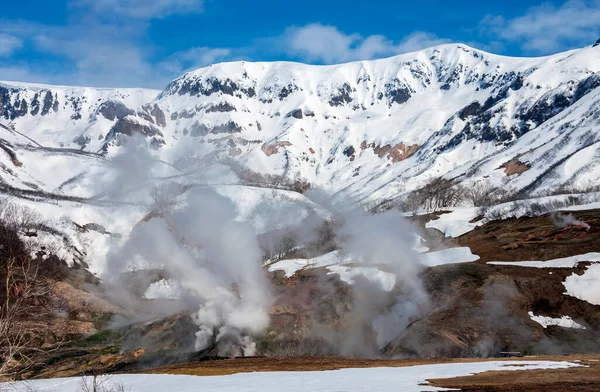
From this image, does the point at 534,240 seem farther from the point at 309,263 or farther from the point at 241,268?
the point at 241,268

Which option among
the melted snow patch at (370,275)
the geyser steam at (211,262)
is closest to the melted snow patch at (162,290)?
the geyser steam at (211,262)

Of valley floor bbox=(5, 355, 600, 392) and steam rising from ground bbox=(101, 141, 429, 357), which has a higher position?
steam rising from ground bbox=(101, 141, 429, 357)

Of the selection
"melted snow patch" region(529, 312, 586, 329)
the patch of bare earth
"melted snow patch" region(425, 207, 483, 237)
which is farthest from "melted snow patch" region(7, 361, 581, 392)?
"melted snow patch" region(425, 207, 483, 237)

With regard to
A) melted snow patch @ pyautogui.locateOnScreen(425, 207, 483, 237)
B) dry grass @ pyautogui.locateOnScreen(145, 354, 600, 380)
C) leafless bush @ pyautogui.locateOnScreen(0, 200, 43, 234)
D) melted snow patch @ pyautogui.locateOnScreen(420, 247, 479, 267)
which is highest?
leafless bush @ pyautogui.locateOnScreen(0, 200, 43, 234)

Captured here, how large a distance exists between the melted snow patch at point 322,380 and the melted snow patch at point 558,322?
21952mm

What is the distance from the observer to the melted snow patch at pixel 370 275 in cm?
8656

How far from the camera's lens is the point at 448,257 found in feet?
315

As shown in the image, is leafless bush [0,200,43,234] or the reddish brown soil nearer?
the reddish brown soil

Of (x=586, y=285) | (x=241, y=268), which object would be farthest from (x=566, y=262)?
(x=241, y=268)

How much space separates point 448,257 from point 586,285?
92.3 ft

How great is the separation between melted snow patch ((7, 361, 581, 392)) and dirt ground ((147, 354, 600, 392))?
2.00 meters

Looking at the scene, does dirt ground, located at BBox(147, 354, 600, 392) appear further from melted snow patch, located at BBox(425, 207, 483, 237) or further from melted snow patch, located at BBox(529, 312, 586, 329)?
melted snow patch, located at BBox(425, 207, 483, 237)

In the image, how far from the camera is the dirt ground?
30812 millimetres

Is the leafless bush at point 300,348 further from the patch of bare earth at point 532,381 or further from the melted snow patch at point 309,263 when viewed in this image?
the patch of bare earth at point 532,381
